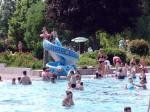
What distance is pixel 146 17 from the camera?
48.5 metres

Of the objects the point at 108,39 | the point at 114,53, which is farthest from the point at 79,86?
the point at 108,39

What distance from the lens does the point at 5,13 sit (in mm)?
67625

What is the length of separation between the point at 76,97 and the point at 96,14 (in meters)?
26.1

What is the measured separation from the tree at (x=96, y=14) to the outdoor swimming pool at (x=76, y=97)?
18944 mm

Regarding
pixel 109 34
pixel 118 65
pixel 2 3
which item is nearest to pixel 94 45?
pixel 109 34

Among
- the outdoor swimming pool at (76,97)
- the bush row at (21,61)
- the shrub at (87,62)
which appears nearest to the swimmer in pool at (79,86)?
the outdoor swimming pool at (76,97)

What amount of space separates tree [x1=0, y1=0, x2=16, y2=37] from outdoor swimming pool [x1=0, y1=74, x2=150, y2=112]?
41515 millimetres

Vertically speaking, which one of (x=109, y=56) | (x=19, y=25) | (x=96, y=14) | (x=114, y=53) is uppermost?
(x=19, y=25)

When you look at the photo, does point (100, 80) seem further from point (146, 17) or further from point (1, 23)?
point (1, 23)

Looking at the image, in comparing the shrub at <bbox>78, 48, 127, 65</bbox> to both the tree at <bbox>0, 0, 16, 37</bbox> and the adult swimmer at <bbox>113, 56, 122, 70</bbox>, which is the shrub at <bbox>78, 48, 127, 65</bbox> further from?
the tree at <bbox>0, 0, 16, 37</bbox>

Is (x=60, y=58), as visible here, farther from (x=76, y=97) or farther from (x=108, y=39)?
(x=108, y=39)

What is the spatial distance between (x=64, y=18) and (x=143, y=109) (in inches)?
1163

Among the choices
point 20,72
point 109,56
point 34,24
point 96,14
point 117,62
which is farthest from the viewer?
point 34,24

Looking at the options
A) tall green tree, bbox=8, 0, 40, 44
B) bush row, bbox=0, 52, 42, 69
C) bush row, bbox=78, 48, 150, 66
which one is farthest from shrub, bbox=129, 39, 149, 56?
tall green tree, bbox=8, 0, 40, 44
